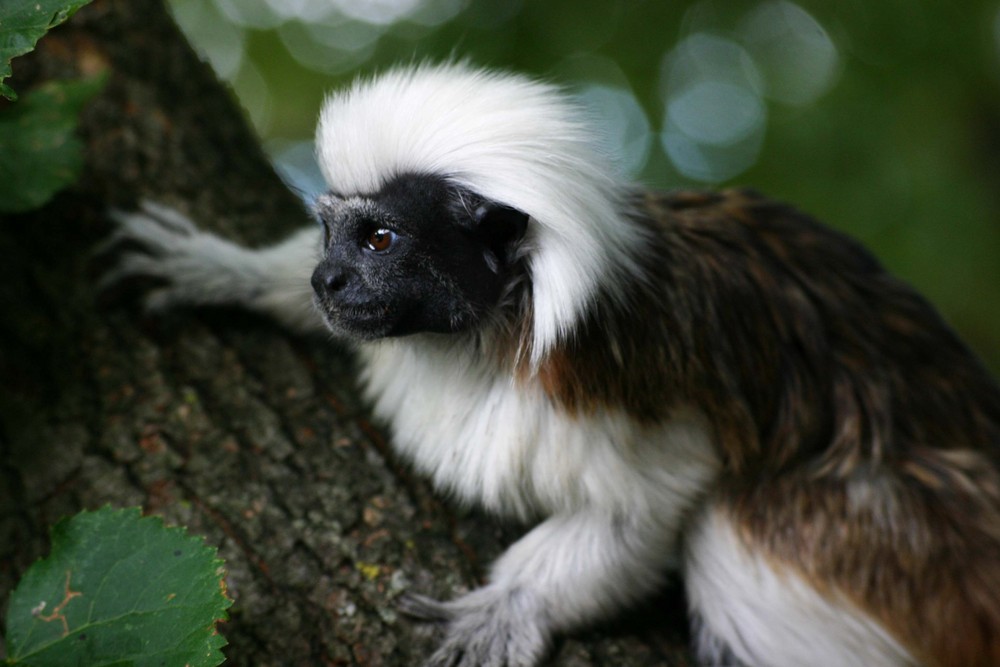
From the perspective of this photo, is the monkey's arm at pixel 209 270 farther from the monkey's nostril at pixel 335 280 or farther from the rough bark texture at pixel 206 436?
the monkey's nostril at pixel 335 280

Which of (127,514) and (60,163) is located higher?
(60,163)

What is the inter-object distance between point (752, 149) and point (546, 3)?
1.85 m

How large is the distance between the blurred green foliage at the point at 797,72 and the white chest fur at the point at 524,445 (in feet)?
10.4

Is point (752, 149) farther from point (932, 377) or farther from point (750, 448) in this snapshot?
point (750, 448)

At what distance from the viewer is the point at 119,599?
171 cm

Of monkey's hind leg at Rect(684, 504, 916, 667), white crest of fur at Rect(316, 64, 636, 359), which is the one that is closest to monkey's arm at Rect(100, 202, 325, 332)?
white crest of fur at Rect(316, 64, 636, 359)

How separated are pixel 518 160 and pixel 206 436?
4.02 ft

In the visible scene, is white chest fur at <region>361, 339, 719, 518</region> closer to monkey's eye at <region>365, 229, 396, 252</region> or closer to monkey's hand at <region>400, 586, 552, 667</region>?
monkey's hand at <region>400, 586, 552, 667</region>

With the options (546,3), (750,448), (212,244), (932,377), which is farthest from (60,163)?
(546,3)

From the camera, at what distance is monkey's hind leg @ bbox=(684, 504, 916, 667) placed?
254 centimetres

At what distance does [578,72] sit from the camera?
5.79 m

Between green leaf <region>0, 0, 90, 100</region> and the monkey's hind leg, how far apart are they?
2.22 m

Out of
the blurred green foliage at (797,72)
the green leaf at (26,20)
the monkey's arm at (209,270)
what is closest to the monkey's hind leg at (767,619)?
the monkey's arm at (209,270)

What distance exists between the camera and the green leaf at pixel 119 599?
1.65 metres
